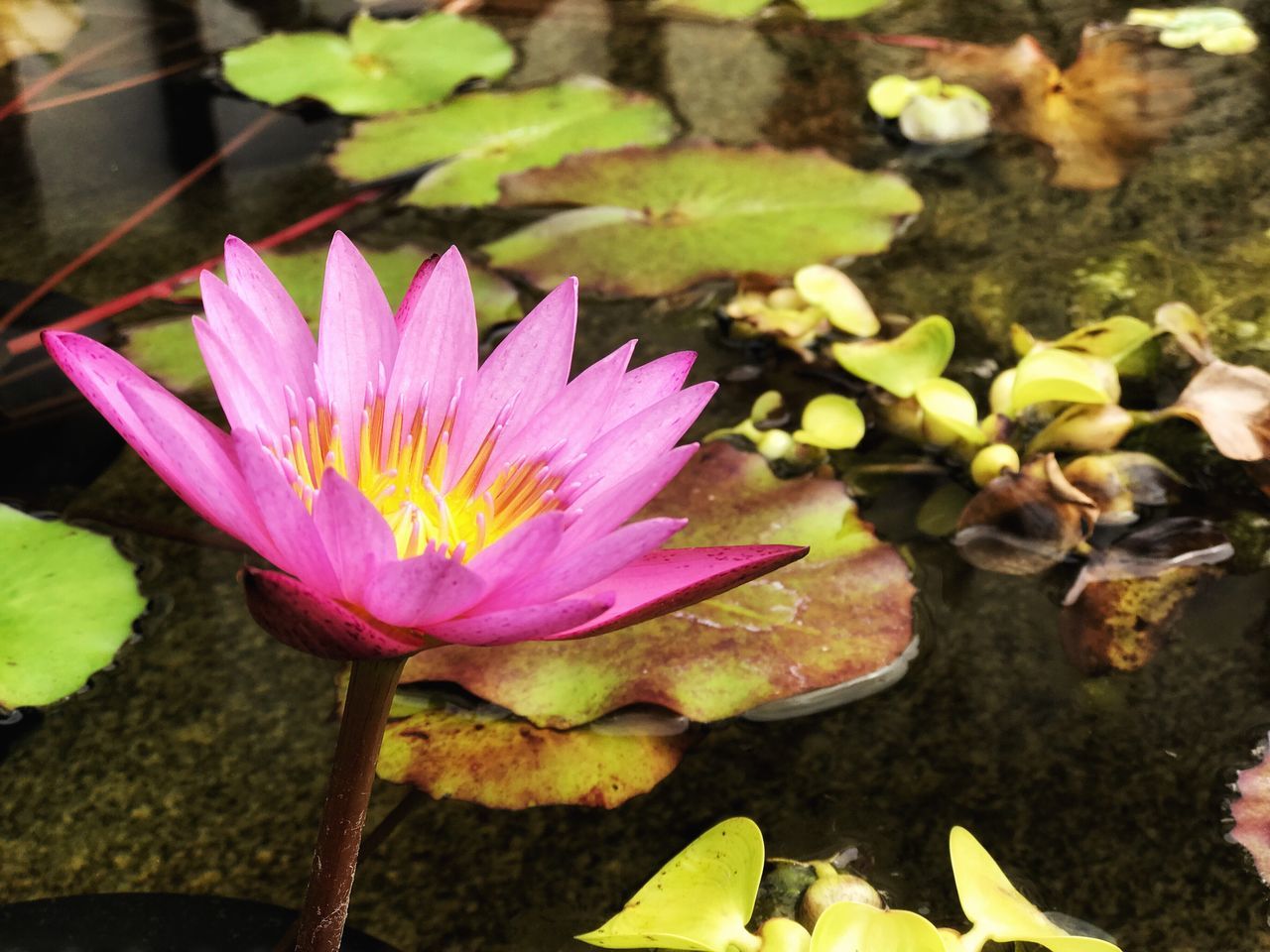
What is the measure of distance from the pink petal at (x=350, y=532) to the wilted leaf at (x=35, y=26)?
1.48 m

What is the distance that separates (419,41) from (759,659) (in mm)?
1140

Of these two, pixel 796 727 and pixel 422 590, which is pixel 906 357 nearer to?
pixel 796 727

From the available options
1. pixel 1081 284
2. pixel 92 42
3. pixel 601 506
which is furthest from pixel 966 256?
pixel 92 42

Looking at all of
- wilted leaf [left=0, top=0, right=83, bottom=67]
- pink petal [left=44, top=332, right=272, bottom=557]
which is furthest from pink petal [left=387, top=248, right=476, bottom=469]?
wilted leaf [left=0, top=0, right=83, bottom=67]

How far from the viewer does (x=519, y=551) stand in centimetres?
49

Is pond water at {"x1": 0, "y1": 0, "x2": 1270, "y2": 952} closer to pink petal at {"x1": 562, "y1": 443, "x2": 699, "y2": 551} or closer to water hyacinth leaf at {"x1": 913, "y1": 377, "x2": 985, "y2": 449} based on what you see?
water hyacinth leaf at {"x1": 913, "y1": 377, "x2": 985, "y2": 449}

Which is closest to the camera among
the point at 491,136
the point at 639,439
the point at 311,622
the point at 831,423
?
the point at 311,622

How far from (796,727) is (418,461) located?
34 centimetres

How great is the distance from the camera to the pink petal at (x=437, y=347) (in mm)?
637

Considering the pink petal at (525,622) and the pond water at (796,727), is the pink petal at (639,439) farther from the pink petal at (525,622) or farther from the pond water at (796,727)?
the pond water at (796,727)

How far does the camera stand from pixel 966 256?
4.14 ft

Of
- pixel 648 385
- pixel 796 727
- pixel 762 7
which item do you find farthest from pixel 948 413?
pixel 762 7

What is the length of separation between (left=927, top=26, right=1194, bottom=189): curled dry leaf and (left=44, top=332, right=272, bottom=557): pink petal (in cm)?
111

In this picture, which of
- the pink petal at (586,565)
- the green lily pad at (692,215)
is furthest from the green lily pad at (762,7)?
the pink petal at (586,565)
